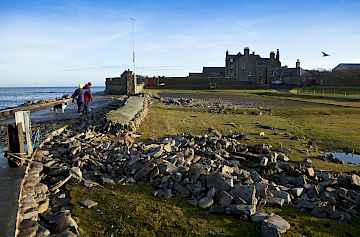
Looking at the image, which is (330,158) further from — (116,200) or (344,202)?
(116,200)

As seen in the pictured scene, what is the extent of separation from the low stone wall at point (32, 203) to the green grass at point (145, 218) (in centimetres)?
61

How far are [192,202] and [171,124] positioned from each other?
42.9 ft

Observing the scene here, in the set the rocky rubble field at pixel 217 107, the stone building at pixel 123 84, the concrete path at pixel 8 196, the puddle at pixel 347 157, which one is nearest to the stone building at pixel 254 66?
the stone building at pixel 123 84

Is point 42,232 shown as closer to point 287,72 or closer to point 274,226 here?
point 274,226

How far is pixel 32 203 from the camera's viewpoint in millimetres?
7410

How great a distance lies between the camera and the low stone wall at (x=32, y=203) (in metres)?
6.25

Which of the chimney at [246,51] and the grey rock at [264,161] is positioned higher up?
the chimney at [246,51]

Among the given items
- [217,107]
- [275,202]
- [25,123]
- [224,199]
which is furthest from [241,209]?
[217,107]

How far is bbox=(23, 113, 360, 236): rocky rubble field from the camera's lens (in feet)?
25.8

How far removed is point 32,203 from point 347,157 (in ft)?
40.3

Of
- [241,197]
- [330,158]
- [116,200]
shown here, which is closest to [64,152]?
[116,200]

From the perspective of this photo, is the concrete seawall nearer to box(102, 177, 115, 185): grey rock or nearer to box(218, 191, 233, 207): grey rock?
box(102, 177, 115, 185): grey rock

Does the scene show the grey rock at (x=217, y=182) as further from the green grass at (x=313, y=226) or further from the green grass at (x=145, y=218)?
→ the green grass at (x=313, y=226)

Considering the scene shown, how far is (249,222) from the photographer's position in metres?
7.45
